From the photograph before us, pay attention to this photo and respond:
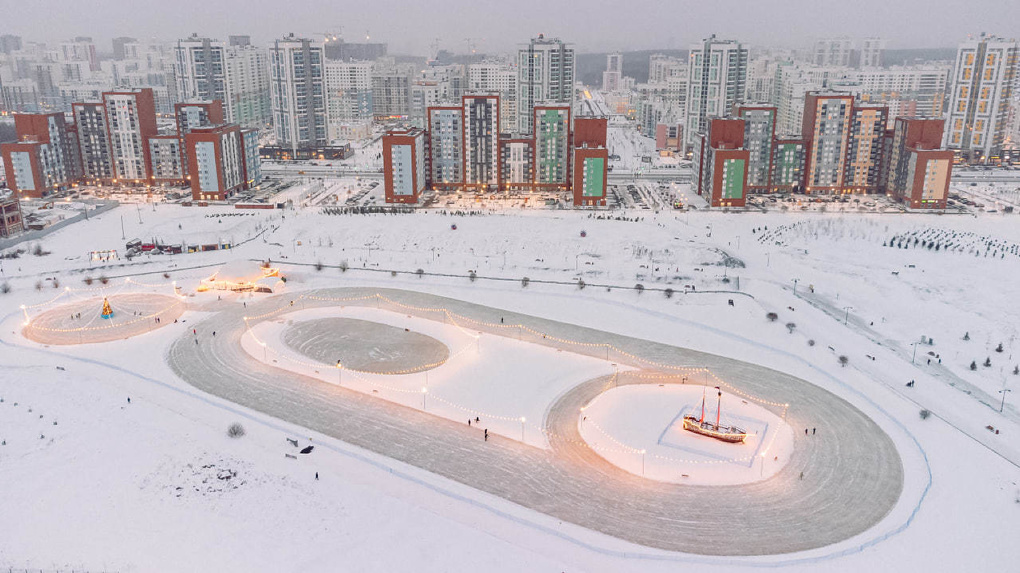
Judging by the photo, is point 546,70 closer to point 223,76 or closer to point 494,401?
point 223,76

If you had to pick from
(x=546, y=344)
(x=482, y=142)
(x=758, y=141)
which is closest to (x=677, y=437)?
(x=546, y=344)

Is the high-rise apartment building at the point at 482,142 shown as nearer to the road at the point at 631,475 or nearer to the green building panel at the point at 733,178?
the green building panel at the point at 733,178

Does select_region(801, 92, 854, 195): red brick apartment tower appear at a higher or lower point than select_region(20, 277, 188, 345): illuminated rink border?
higher

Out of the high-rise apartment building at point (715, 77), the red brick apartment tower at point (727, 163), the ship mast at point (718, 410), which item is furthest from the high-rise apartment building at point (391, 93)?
the ship mast at point (718, 410)

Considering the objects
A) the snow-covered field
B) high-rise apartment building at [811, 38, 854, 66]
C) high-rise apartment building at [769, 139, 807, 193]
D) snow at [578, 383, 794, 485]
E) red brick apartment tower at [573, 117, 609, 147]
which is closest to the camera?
the snow-covered field

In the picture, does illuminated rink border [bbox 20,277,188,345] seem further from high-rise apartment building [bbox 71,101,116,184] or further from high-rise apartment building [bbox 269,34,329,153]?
high-rise apartment building [bbox 269,34,329,153]

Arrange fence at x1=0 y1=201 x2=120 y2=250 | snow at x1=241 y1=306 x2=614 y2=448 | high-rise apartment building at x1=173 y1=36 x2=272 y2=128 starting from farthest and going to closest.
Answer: high-rise apartment building at x1=173 y1=36 x2=272 y2=128 < fence at x1=0 y1=201 x2=120 y2=250 < snow at x1=241 y1=306 x2=614 y2=448

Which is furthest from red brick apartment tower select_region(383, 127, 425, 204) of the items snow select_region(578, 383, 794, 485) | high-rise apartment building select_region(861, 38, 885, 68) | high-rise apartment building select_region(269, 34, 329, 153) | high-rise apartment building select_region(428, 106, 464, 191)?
high-rise apartment building select_region(861, 38, 885, 68)
